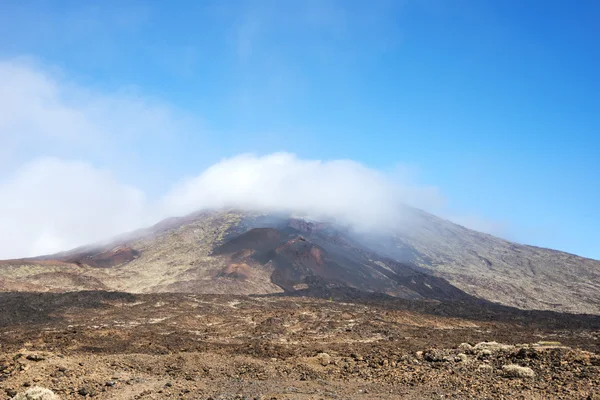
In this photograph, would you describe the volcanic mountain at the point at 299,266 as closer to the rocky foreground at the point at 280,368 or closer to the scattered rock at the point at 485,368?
the rocky foreground at the point at 280,368

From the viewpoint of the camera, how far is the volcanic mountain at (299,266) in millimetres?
66000

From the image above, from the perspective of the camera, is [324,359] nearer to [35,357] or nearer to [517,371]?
[517,371]

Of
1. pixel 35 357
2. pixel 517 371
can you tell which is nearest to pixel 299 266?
pixel 517 371

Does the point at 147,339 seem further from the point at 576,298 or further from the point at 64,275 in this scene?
the point at 576,298

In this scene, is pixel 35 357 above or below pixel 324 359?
above

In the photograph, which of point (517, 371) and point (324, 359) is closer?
point (517, 371)

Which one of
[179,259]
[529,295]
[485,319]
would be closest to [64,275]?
[179,259]

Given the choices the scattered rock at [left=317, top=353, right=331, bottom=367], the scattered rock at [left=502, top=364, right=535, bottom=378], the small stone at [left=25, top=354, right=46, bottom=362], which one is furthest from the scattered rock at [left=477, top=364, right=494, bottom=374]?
the small stone at [left=25, top=354, right=46, bottom=362]

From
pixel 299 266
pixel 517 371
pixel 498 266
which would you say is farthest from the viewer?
pixel 498 266

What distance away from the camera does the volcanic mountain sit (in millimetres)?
66000

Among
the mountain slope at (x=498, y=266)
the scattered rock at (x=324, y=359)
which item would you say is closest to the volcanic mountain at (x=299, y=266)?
the mountain slope at (x=498, y=266)

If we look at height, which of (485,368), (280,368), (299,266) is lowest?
(280,368)

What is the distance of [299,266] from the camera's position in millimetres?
77438

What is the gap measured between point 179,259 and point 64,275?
2334cm
